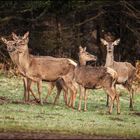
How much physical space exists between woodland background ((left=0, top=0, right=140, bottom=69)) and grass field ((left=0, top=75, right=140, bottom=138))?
10.2m

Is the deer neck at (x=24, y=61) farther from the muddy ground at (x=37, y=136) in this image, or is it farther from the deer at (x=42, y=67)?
the muddy ground at (x=37, y=136)

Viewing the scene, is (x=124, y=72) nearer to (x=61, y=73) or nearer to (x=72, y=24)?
(x=61, y=73)

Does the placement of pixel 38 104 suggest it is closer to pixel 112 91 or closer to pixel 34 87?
pixel 112 91

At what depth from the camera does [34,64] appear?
23.0 metres

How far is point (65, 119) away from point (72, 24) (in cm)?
1831

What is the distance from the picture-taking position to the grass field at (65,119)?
17.6 m

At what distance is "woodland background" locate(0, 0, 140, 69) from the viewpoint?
3456cm

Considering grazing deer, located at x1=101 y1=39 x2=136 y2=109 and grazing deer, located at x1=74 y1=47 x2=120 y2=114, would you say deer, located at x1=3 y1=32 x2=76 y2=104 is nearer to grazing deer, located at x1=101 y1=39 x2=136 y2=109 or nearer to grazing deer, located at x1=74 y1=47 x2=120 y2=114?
grazing deer, located at x1=74 y1=47 x2=120 y2=114

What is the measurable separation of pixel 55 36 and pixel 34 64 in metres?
13.2

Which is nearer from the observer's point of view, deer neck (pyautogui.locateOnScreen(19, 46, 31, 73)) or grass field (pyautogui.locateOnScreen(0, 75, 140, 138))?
grass field (pyautogui.locateOnScreen(0, 75, 140, 138))

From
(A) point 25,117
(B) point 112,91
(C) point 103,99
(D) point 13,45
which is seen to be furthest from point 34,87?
(A) point 25,117

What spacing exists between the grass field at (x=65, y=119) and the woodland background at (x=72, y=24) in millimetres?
10172

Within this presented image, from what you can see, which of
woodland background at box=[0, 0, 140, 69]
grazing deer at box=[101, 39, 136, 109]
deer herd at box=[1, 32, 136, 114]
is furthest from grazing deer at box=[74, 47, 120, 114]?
woodland background at box=[0, 0, 140, 69]

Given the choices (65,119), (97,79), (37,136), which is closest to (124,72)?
(97,79)
